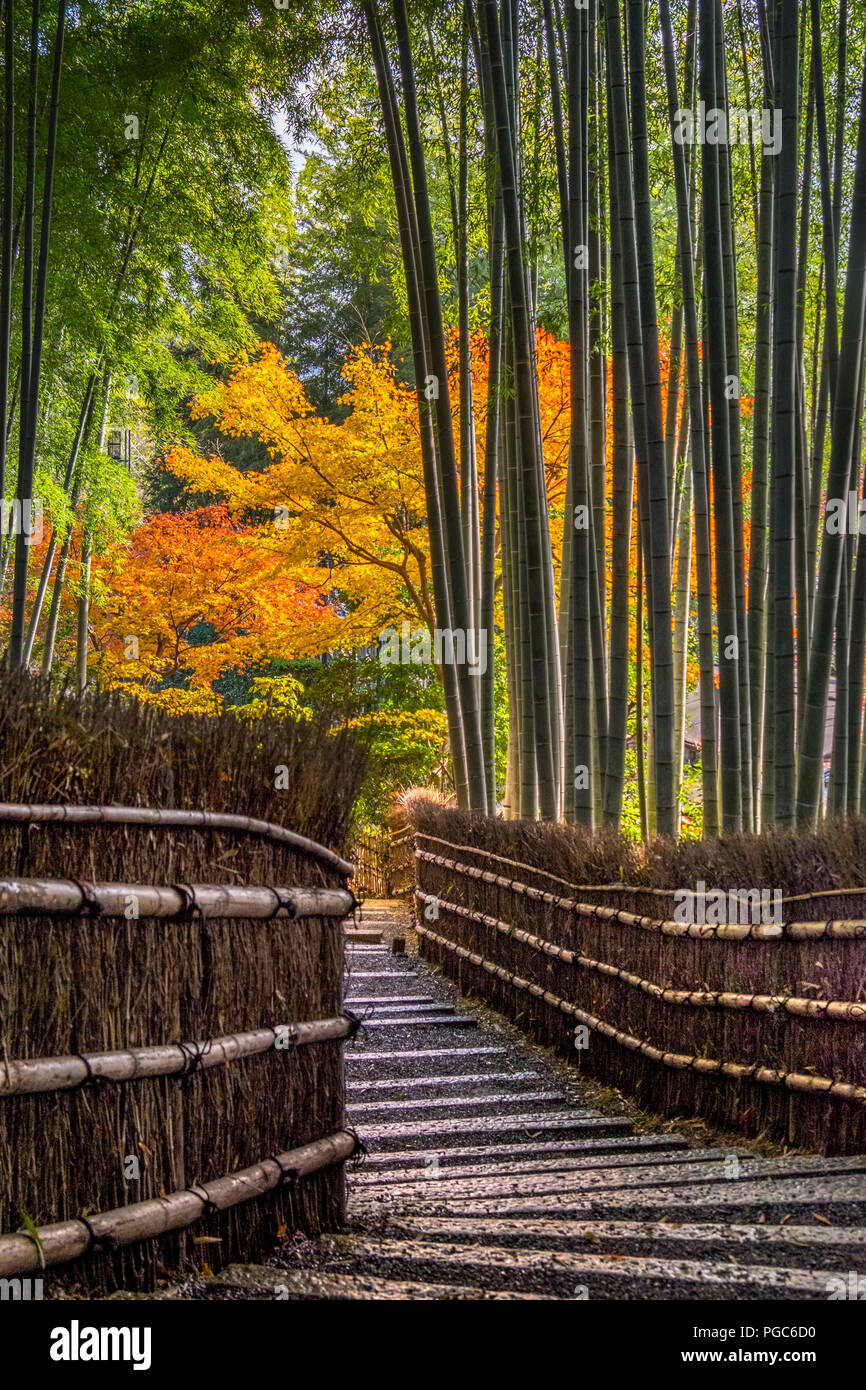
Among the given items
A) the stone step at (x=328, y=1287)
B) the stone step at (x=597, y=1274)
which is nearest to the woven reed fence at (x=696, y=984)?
the stone step at (x=597, y=1274)

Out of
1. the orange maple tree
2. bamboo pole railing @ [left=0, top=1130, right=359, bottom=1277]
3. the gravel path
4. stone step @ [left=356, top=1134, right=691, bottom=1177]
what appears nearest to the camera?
bamboo pole railing @ [left=0, top=1130, right=359, bottom=1277]

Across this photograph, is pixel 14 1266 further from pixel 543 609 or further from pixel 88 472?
pixel 88 472

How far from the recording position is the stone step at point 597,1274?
1.74m

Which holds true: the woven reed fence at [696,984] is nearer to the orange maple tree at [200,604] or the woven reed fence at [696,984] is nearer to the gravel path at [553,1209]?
the gravel path at [553,1209]

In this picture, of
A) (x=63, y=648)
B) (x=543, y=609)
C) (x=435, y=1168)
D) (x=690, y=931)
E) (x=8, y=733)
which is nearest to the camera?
(x=8, y=733)

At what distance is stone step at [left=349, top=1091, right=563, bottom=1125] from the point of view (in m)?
3.48

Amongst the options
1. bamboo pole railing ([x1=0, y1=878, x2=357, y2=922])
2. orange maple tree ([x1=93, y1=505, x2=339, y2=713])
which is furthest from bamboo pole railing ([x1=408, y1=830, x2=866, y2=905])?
orange maple tree ([x1=93, y1=505, x2=339, y2=713])

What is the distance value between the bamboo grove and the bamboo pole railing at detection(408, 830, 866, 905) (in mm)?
292

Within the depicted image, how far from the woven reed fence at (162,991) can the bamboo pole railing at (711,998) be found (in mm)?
1091

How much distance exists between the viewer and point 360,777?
2.47m

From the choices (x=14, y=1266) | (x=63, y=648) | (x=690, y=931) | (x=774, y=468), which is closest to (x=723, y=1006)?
(x=690, y=931)

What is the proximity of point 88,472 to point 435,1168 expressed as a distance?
19.2ft

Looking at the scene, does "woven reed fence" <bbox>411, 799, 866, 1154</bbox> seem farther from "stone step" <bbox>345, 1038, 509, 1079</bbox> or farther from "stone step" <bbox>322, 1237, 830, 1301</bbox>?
"stone step" <bbox>322, 1237, 830, 1301</bbox>

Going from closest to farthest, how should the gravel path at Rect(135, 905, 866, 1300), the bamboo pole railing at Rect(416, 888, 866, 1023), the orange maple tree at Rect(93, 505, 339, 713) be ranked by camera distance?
the gravel path at Rect(135, 905, 866, 1300)
the bamboo pole railing at Rect(416, 888, 866, 1023)
the orange maple tree at Rect(93, 505, 339, 713)
